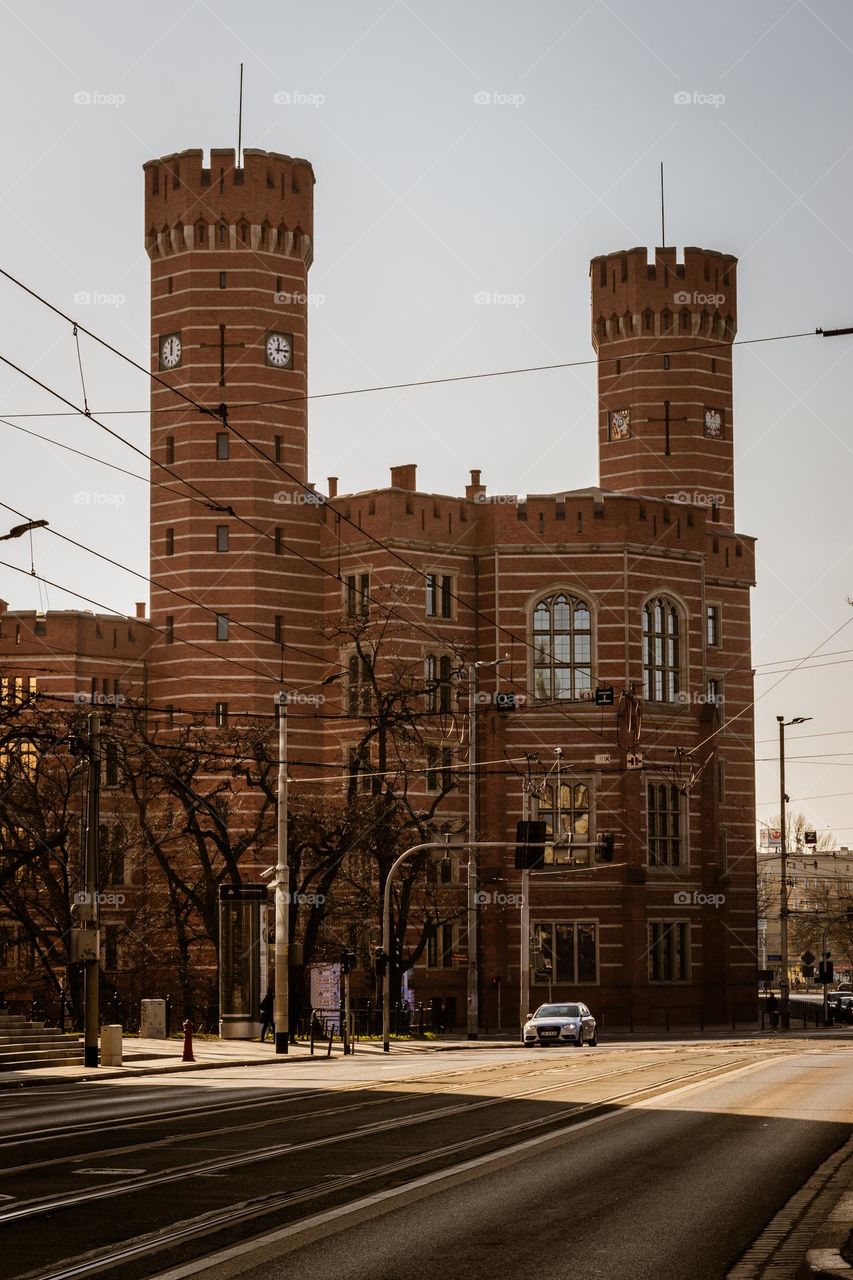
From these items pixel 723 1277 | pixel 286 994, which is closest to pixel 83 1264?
pixel 723 1277

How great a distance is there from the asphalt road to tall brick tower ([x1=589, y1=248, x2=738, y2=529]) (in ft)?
182

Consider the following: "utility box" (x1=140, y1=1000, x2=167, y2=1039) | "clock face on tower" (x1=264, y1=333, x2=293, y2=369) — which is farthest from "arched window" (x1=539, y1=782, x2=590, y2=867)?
"utility box" (x1=140, y1=1000, x2=167, y2=1039)

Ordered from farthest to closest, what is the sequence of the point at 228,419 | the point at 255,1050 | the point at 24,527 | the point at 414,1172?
the point at 228,419
the point at 255,1050
the point at 24,527
the point at 414,1172

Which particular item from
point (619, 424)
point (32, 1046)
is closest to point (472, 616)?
point (619, 424)

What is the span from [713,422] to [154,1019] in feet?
154

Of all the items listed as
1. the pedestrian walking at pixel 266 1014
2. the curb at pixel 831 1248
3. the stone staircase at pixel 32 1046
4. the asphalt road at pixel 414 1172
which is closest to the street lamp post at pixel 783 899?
the pedestrian walking at pixel 266 1014

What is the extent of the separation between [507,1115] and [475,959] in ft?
118

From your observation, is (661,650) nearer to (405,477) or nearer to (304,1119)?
(405,477)

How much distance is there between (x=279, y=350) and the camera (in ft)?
241

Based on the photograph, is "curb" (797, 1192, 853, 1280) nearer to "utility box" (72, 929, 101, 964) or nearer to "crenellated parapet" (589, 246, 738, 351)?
"utility box" (72, 929, 101, 964)

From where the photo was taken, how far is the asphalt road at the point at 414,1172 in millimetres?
11742

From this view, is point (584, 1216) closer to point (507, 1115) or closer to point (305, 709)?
point (507, 1115)

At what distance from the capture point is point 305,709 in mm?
72625

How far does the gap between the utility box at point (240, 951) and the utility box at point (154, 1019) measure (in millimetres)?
1526
